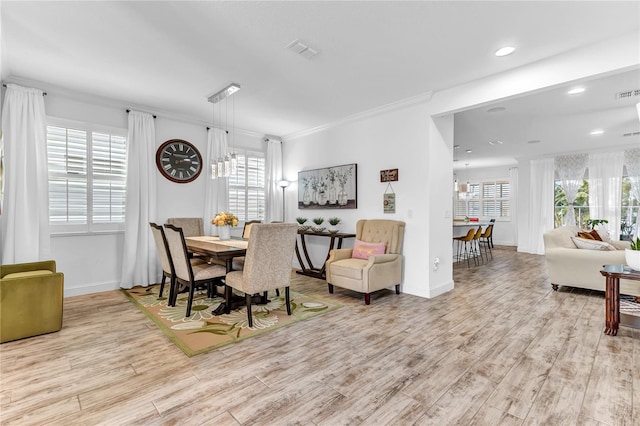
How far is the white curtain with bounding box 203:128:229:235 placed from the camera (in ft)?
17.0

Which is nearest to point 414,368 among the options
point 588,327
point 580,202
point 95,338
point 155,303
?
point 588,327

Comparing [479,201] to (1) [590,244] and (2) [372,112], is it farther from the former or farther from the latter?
(2) [372,112]

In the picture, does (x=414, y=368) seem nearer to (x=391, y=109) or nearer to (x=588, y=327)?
(x=588, y=327)

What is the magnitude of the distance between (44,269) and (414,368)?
12.7 ft

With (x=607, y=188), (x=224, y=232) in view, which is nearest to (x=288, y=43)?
(x=224, y=232)

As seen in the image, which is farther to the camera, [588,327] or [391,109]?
[391,109]

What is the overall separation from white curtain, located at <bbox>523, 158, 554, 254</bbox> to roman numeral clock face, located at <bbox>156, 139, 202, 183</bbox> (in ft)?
28.0

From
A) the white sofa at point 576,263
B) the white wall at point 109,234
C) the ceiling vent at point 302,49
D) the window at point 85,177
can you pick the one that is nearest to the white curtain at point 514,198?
the white sofa at point 576,263

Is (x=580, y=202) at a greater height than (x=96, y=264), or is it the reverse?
(x=580, y=202)

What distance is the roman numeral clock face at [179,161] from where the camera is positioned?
4781 mm

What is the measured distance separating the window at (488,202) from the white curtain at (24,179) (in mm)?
10149

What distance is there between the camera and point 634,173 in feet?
22.4

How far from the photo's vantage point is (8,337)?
2.66 meters

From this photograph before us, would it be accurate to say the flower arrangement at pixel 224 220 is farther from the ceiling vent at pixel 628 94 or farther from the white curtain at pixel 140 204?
the ceiling vent at pixel 628 94
